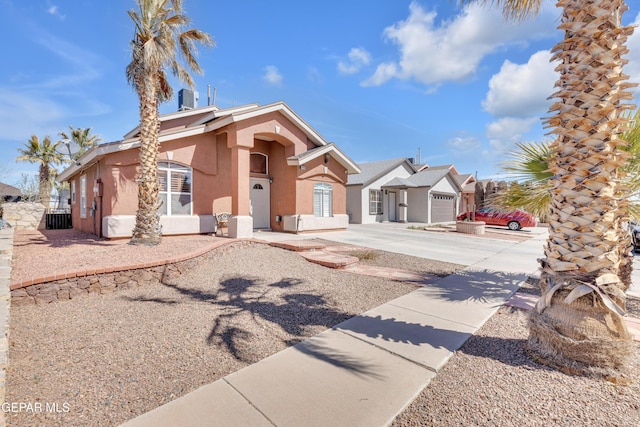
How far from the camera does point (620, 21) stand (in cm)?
331

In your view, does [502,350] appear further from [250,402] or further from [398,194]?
[398,194]

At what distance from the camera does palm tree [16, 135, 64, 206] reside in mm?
25531

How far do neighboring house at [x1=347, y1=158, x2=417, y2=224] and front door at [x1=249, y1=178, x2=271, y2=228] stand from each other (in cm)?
973

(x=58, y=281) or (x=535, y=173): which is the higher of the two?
(x=535, y=173)

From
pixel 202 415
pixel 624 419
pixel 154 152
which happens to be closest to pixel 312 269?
pixel 202 415

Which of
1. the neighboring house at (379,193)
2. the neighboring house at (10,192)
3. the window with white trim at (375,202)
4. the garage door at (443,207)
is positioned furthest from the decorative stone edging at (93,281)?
the neighboring house at (10,192)

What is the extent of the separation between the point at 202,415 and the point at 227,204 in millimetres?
11114

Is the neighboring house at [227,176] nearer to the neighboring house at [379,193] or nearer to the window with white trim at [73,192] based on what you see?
the window with white trim at [73,192]

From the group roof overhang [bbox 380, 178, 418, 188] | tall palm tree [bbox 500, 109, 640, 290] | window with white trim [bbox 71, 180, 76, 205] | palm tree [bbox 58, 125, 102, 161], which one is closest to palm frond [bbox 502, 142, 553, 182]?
tall palm tree [bbox 500, 109, 640, 290]

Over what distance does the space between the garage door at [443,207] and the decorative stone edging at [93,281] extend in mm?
23228

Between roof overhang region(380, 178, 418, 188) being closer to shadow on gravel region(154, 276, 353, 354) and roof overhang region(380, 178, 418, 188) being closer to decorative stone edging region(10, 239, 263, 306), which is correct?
shadow on gravel region(154, 276, 353, 354)

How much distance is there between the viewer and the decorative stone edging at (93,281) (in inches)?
208

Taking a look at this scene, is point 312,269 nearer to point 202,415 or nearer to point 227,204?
point 202,415

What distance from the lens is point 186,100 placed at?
16.9 m
